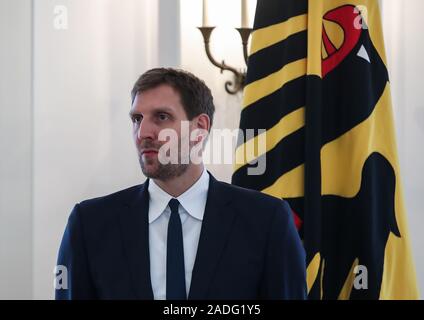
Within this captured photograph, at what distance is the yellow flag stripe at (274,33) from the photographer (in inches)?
78.5

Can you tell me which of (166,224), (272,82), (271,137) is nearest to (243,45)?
(272,82)

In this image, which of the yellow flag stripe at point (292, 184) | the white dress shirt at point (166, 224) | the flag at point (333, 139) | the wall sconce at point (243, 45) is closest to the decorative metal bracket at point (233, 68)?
the wall sconce at point (243, 45)

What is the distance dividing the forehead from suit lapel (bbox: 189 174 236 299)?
0.20m

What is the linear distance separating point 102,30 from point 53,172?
21.2 inches

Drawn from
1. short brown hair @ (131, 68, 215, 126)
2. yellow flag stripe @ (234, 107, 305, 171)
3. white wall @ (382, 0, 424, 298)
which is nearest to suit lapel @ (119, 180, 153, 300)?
short brown hair @ (131, 68, 215, 126)

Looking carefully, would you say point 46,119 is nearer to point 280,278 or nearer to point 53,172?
point 53,172

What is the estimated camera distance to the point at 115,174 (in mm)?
2145

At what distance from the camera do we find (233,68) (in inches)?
85.6

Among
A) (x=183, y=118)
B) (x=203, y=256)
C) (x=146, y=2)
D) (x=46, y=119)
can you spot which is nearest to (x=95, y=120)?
(x=46, y=119)

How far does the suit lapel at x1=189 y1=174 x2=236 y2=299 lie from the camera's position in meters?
1.19

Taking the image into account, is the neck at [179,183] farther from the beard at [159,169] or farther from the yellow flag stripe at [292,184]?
the yellow flag stripe at [292,184]

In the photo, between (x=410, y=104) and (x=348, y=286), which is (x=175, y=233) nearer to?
(x=348, y=286)

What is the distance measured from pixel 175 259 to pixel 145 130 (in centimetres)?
28

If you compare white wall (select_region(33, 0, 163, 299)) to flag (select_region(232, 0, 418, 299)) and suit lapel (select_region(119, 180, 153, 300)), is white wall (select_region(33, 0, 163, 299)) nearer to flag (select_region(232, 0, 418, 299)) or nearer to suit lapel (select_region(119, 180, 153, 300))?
flag (select_region(232, 0, 418, 299))
